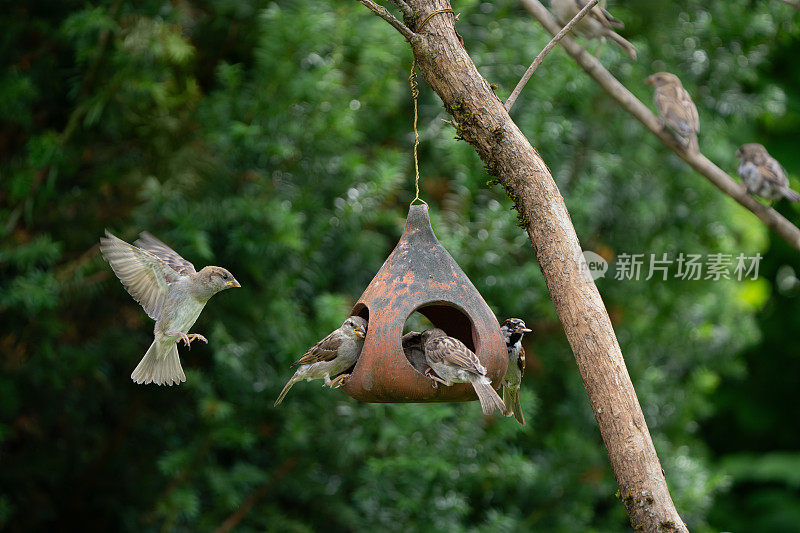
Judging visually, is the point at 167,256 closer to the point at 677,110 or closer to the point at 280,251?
the point at 280,251

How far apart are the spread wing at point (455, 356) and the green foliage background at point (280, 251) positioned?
1591 mm

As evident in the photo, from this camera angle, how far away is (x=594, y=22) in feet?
15.7

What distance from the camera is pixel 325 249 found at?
17.3 feet

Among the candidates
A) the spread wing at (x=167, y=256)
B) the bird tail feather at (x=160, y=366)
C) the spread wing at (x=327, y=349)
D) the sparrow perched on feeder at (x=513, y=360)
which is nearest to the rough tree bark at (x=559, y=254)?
the sparrow perched on feeder at (x=513, y=360)

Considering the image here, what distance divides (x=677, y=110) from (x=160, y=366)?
2971 mm

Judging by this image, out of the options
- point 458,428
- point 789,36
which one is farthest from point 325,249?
point 789,36

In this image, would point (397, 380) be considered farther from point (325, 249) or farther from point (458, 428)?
point (325, 249)

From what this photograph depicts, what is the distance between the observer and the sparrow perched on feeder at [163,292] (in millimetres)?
3564

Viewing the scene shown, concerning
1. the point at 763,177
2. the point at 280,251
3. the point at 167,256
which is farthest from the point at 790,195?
→ the point at 167,256

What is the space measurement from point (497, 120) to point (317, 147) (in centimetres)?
226

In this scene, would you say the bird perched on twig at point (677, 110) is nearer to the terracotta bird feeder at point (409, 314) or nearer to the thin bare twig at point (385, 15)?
the terracotta bird feeder at point (409, 314)

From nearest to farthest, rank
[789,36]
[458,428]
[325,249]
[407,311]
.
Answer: [407,311] → [458,428] → [325,249] → [789,36]

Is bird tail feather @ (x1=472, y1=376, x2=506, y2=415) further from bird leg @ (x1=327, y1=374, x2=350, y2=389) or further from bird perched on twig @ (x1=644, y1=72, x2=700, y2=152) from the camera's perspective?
bird perched on twig @ (x1=644, y1=72, x2=700, y2=152)

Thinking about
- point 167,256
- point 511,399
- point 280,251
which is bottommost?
point 280,251
